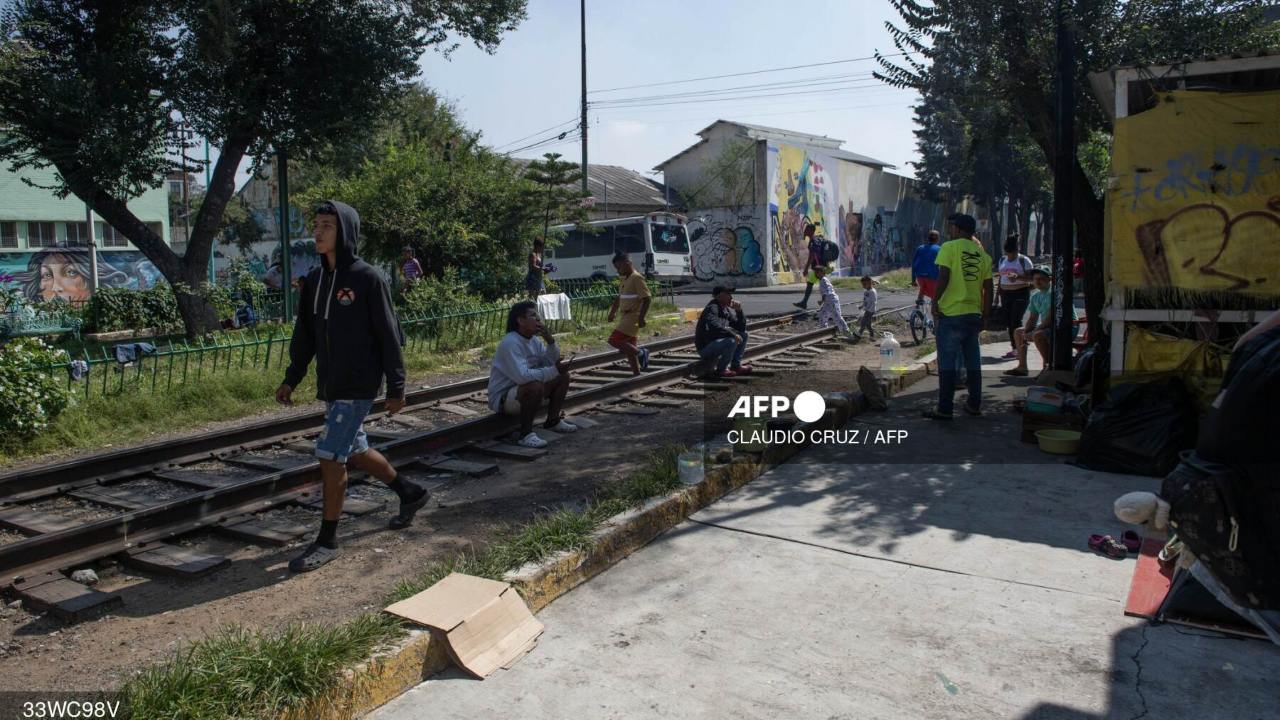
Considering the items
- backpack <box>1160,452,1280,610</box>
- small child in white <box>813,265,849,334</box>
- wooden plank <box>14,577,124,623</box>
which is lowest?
wooden plank <box>14,577,124,623</box>

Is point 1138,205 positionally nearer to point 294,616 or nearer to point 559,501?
point 559,501

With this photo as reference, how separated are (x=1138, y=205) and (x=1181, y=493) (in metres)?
4.25

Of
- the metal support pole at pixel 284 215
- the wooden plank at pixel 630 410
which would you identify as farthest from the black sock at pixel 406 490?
the metal support pole at pixel 284 215

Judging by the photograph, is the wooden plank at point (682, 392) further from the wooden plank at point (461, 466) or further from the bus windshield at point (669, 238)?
the bus windshield at point (669, 238)

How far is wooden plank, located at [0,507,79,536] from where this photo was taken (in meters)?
5.40

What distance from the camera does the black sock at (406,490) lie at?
17.2 ft

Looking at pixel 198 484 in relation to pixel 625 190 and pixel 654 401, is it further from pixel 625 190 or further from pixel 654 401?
pixel 625 190

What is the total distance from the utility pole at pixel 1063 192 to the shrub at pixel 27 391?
942 cm

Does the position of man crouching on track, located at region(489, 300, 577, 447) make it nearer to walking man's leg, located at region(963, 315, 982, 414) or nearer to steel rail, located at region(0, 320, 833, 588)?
steel rail, located at region(0, 320, 833, 588)

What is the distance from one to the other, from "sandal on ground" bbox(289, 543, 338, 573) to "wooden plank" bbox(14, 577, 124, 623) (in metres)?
0.80

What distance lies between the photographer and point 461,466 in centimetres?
666

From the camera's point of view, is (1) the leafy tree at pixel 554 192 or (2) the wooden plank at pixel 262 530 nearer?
(2) the wooden plank at pixel 262 530

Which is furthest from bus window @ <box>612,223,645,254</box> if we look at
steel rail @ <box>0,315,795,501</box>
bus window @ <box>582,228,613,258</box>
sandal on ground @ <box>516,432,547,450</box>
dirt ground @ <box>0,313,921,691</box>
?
dirt ground @ <box>0,313,921,691</box>

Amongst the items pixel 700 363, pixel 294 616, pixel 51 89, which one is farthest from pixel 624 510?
pixel 51 89
